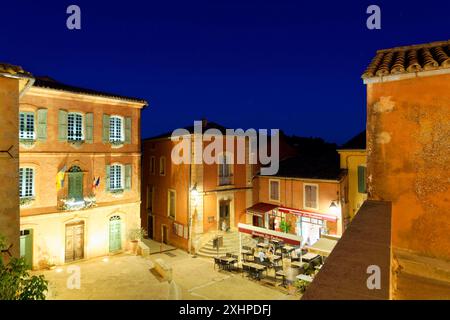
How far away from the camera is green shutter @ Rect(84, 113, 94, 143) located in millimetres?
17391

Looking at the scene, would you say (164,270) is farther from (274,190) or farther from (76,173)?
(274,190)

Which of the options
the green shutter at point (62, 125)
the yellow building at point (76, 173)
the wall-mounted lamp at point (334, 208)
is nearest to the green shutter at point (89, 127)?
the yellow building at point (76, 173)

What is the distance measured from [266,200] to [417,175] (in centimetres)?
1866

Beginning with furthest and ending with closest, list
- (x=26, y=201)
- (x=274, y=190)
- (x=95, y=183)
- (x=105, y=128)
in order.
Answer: (x=274, y=190) < (x=105, y=128) < (x=95, y=183) < (x=26, y=201)

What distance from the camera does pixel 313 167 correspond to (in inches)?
911

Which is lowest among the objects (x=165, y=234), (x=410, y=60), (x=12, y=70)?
(x=165, y=234)

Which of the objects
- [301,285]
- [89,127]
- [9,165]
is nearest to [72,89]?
[89,127]

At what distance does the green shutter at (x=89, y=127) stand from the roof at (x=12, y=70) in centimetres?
926

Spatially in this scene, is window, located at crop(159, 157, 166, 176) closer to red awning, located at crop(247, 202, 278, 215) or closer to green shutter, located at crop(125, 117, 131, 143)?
green shutter, located at crop(125, 117, 131, 143)

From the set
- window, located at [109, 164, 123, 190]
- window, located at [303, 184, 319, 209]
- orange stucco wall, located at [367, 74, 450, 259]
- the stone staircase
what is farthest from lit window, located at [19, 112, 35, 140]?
window, located at [303, 184, 319, 209]

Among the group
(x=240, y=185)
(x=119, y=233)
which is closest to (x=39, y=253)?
(x=119, y=233)

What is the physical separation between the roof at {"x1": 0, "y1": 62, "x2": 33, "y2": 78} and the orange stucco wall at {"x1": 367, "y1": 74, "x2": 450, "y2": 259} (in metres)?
9.31

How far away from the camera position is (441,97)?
578 centimetres

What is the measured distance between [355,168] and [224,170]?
9.55m
